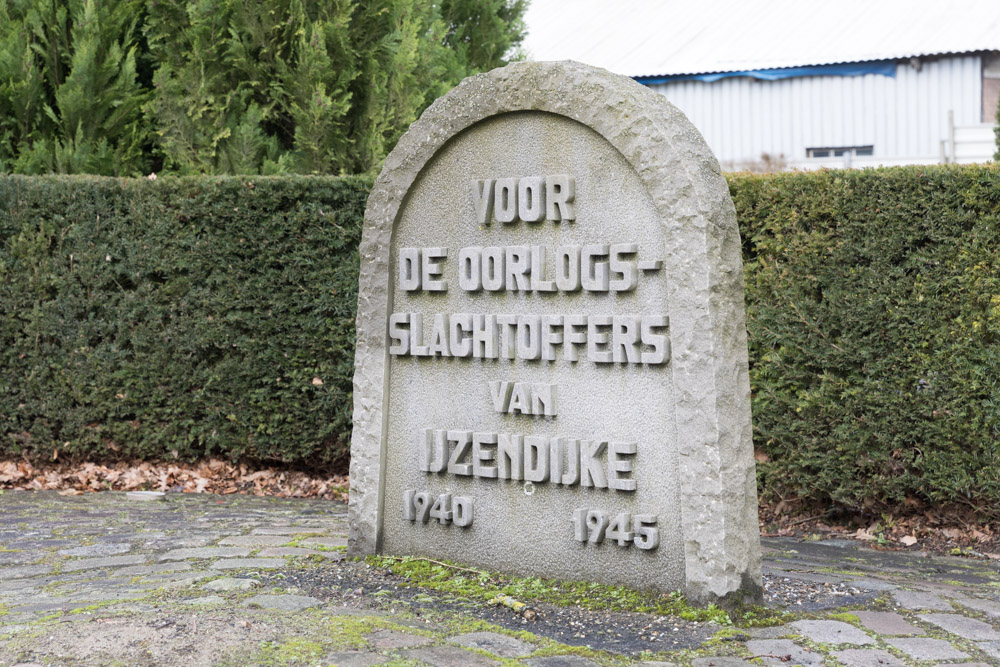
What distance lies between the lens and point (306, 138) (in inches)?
307

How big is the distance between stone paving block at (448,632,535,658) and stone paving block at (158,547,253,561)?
1708 millimetres

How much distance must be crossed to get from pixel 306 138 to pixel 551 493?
14.0 feet

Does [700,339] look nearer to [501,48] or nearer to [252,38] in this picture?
[252,38]

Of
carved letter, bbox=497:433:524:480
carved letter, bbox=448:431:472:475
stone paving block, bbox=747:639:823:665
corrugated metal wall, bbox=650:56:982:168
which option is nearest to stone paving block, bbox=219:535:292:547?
carved letter, bbox=448:431:472:475

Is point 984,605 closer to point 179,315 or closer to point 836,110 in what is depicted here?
point 179,315

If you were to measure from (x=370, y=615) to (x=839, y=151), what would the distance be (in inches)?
547

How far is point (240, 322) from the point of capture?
23.5 ft

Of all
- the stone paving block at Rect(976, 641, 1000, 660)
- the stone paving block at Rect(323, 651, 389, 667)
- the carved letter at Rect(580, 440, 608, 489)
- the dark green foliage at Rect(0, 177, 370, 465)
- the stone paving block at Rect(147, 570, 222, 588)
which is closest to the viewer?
the stone paving block at Rect(323, 651, 389, 667)

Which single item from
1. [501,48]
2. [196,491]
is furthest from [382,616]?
[501,48]

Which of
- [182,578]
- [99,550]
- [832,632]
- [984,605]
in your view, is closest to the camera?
[832,632]

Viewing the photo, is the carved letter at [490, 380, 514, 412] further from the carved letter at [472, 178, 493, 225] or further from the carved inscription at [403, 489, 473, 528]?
the carved letter at [472, 178, 493, 225]

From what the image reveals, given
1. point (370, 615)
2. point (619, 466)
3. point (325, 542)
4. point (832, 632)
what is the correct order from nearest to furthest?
point (832, 632), point (370, 615), point (619, 466), point (325, 542)

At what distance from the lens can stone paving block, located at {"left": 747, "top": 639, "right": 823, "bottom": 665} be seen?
3539 millimetres

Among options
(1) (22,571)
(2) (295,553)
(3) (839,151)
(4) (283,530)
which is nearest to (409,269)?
(2) (295,553)
